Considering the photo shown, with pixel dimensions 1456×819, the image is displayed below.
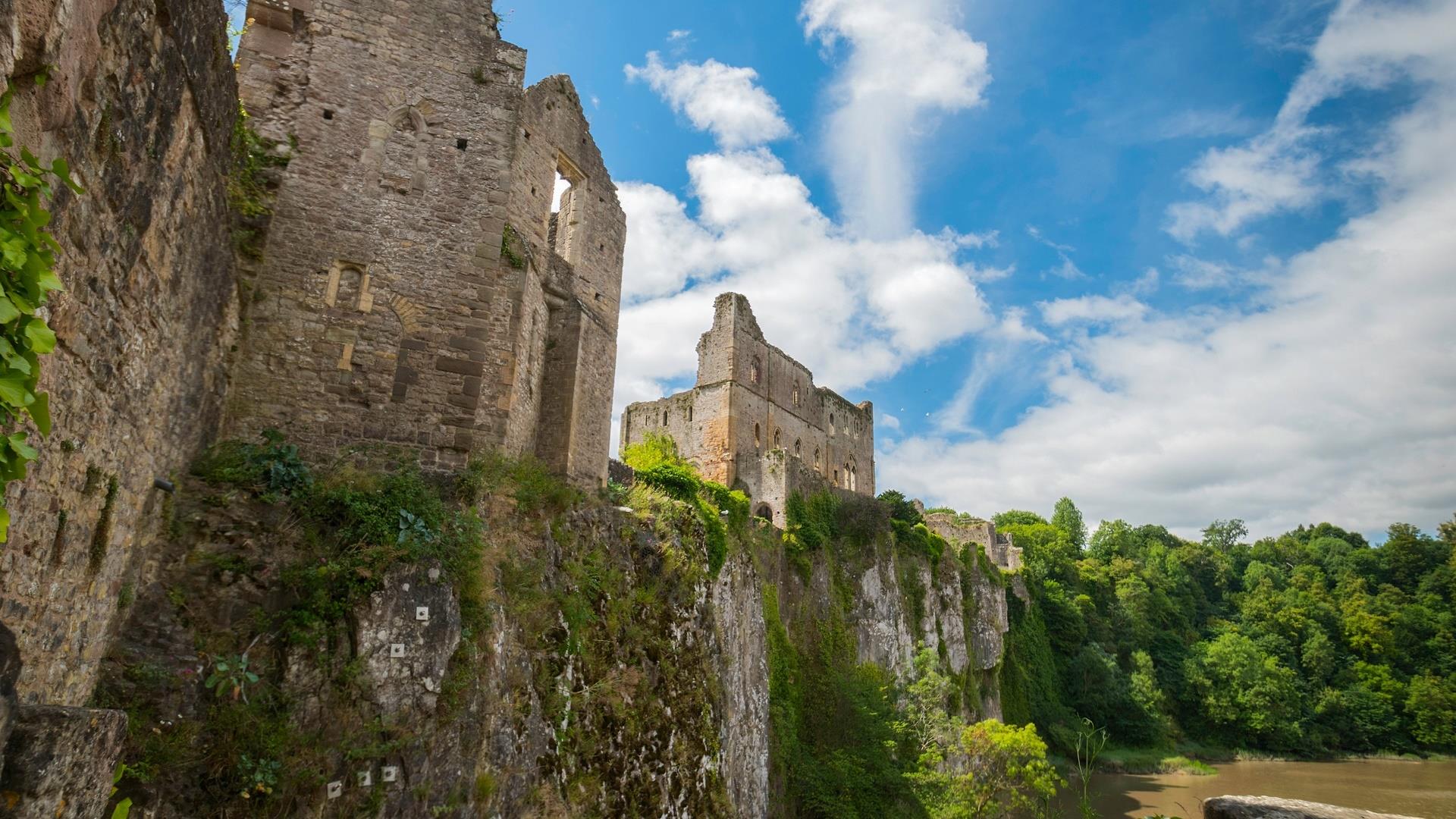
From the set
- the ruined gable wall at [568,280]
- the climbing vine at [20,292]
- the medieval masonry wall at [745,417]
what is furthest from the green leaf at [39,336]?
the medieval masonry wall at [745,417]

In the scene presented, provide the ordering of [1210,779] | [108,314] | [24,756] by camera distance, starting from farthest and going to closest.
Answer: [1210,779]
[108,314]
[24,756]

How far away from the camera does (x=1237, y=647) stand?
4878 cm

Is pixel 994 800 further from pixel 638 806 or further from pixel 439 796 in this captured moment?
pixel 439 796

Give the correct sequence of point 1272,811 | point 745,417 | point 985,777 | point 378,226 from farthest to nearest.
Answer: point 745,417, point 985,777, point 378,226, point 1272,811

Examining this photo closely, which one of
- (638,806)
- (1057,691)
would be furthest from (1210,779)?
(638,806)

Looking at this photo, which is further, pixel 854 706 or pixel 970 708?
pixel 970 708

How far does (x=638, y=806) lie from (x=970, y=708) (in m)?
25.9

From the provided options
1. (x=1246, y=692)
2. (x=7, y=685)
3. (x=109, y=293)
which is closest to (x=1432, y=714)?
(x=1246, y=692)

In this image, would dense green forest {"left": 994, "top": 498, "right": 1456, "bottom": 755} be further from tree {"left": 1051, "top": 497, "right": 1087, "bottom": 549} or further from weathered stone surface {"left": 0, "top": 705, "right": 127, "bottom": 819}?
weathered stone surface {"left": 0, "top": 705, "right": 127, "bottom": 819}

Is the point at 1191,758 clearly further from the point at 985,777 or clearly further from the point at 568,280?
the point at 568,280

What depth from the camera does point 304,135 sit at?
326 inches

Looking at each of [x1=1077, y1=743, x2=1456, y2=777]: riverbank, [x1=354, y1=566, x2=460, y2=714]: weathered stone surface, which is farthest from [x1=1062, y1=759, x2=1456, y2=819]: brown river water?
[x1=354, y1=566, x2=460, y2=714]: weathered stone surface

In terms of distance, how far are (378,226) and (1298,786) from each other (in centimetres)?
4642

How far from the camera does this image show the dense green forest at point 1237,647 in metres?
44.2
